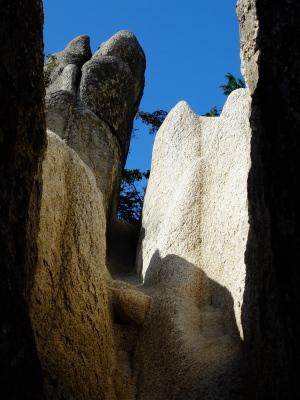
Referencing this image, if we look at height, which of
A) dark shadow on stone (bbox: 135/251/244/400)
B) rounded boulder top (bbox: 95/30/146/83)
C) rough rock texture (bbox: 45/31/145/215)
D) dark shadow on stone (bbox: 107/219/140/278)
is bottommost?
dark shadow on stone (bbox: 135/251/244/400)

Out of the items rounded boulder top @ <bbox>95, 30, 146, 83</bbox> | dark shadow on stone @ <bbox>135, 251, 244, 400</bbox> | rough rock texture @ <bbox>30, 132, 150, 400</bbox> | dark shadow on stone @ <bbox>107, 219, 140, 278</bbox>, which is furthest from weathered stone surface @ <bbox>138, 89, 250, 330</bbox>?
rounded boulder top @ <bbox>95, 30, 146, 83</bbox>

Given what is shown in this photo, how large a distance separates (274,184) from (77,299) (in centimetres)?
226

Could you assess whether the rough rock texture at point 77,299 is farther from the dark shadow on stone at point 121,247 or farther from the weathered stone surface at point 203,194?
the dark shadow on stone at point 121,247

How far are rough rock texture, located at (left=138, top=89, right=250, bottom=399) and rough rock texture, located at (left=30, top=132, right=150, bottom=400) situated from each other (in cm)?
29

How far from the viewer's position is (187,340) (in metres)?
5.89

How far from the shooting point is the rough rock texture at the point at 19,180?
122 inches

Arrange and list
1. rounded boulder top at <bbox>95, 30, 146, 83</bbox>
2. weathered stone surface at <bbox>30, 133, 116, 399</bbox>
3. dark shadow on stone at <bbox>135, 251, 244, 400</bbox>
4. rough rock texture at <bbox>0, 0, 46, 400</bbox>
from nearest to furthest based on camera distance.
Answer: rough rock texture at <bbox>0, 0, 46, 400</bbox>
weathered stone surface at <bbox>30, 133, 116, 399</bbox>
dark shadow on stone at <bbox>135, 251, 244, 400</bbox>
rounded boulder top at <bbox>95, 30, 146, 83</bbox>

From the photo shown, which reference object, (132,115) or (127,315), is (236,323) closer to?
(127,315)

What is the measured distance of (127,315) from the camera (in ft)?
20.7

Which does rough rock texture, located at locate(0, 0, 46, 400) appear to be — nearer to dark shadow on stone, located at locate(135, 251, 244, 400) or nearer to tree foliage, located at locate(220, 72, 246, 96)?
dark shadow on stone, located at locate(135, 251, 244, 400)

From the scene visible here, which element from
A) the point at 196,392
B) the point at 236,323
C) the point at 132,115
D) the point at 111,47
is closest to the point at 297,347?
the point at 196,392

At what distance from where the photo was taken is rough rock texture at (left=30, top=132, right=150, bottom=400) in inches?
198

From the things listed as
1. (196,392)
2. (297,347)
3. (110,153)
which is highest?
(110,153)

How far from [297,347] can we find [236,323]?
7.49 feet
